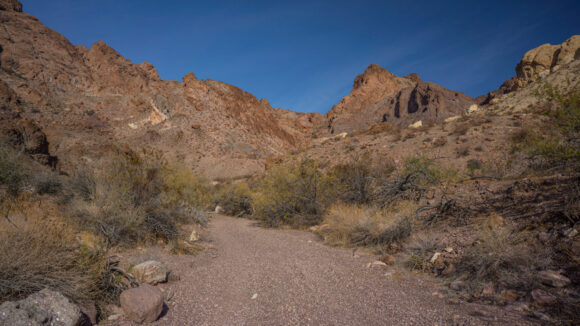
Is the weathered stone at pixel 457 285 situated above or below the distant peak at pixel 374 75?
below

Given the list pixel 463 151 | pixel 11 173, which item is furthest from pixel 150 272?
pixel 463 151

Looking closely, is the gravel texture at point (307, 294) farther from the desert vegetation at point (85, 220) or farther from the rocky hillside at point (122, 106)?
the rocky hillside at point (122, 106)

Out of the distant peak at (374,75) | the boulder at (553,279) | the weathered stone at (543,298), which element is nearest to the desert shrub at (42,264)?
the weathered stone at (543,298)

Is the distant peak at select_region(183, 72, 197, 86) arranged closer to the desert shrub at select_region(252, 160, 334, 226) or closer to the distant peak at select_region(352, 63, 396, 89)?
the desert shrub at select_region(252, 160, 334, 226)

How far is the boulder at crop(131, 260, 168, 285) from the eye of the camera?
387 centimetres

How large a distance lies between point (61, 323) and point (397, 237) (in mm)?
5353

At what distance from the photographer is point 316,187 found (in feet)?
31.2

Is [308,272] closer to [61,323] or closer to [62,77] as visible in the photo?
[61,323]

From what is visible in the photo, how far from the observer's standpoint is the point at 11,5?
53.7 metres

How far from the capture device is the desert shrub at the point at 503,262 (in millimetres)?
2985

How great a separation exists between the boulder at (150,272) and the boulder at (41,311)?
154 cm

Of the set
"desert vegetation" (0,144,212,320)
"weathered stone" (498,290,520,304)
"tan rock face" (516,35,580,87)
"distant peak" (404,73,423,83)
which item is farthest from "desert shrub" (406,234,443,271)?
"distant peak" (404,73,423,83)

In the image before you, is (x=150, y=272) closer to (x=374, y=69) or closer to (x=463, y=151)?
(x=463, y=151)

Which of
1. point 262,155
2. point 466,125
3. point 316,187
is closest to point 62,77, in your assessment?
point 262,155
